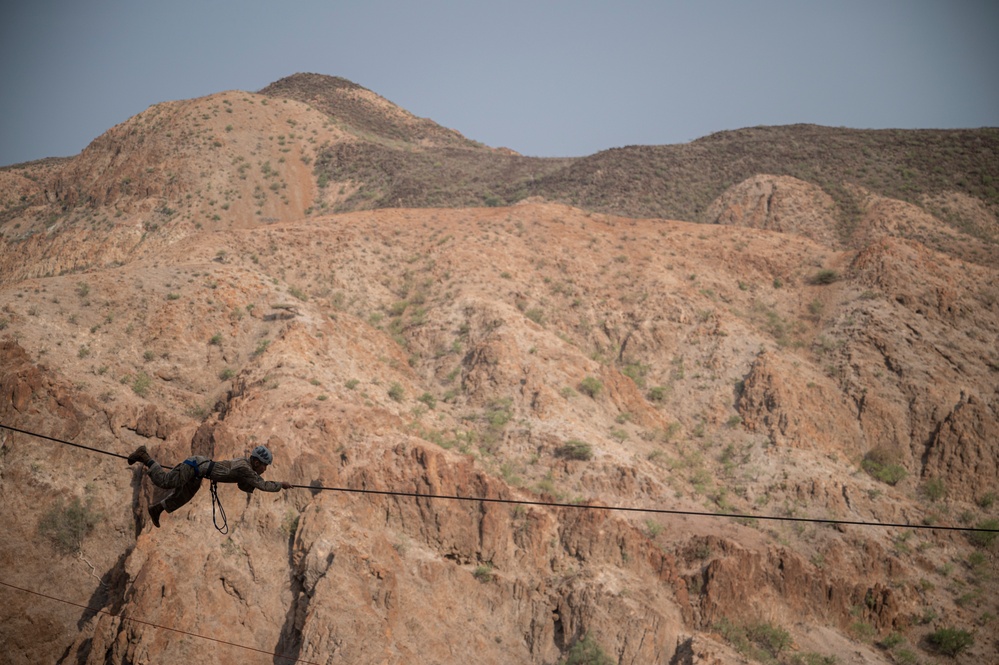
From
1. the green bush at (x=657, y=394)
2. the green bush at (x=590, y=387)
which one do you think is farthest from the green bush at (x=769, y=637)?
the green bush at (x=657, y=394)

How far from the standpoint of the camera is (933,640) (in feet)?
79.6

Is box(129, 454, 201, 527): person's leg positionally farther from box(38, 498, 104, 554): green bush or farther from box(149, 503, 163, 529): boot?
box(38, 498, 104, 554): green bush

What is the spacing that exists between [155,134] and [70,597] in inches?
1696

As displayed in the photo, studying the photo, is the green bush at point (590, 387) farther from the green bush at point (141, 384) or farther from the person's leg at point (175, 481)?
the person's leg at point (175, 481)

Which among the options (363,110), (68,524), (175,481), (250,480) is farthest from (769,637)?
(363,110)

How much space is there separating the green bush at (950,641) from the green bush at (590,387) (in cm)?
1371

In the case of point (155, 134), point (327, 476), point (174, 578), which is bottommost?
point (174, 578)

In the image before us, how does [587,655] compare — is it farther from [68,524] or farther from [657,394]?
[68,524]

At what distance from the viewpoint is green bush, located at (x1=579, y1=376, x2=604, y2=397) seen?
3228 cm

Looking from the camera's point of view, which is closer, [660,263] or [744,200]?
[660,263]

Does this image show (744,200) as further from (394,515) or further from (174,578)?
(174,578)

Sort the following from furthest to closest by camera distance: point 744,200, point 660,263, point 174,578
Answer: point 744,200
point 660,263
point 174,578

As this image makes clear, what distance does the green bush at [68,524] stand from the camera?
24.2m

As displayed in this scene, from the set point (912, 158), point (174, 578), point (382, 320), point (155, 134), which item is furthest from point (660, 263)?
point (155, 134)
